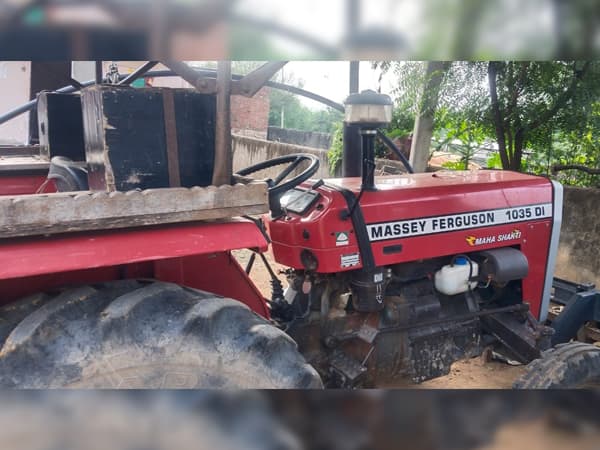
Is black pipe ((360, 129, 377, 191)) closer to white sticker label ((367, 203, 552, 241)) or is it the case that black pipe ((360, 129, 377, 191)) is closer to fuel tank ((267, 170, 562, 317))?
fuel tank ((267, 170, 562, 317))

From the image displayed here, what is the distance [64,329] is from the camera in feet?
4.77

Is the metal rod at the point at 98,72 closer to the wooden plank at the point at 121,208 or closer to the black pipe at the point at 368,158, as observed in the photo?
the wooden plank at the point at 121,208

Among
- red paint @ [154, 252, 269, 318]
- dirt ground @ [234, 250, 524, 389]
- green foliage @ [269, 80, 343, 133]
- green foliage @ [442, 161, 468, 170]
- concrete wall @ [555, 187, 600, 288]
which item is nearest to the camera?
red paint @ [154, 252, 269, 318]

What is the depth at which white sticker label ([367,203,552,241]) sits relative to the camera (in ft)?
8.51

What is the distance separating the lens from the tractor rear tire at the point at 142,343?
4.65 feet

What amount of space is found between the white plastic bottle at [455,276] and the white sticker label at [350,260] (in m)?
0.54

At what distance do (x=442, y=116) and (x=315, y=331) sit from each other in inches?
167

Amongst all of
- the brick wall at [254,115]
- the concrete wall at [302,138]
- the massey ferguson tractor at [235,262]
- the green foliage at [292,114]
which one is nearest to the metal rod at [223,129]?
the massey ferguson tractor at [235,262]

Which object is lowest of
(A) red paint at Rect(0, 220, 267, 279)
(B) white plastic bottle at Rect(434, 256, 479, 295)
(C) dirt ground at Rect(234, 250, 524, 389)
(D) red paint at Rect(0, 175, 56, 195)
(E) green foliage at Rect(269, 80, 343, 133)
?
(C) dirt ground at Rect(234, 250, 524, 389)

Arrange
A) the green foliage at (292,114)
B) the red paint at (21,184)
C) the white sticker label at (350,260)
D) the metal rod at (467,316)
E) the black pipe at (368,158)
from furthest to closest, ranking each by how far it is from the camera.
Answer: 1. the green foliage at (292,114)
2. the metal rod at (467,316)
3. the red paint at (21,184)
4. the white sticker label at (350,260)
5. the black pipe at (368,158)

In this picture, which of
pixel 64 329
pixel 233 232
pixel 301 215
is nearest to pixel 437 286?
pixel 301 215

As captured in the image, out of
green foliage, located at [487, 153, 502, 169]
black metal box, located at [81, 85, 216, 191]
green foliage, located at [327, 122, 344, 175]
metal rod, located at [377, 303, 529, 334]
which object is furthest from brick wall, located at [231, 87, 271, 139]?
black metal box, located at [81, 85, 216, 191]

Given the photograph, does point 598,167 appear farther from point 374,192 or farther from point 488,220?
point 374,192

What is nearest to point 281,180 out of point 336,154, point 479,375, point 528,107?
point 479,375
